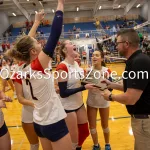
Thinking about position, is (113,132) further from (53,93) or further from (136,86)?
(53,93)

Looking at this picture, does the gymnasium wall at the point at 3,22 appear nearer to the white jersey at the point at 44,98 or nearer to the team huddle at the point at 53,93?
the team huddle at the point at 53,93

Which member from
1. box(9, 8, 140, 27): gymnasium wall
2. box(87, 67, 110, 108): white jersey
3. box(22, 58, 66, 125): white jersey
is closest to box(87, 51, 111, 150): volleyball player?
box(87, 67, 110, 108): white jersey

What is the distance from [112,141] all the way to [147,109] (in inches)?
79.2

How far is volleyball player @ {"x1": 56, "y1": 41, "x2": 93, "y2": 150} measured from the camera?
8.82 feet

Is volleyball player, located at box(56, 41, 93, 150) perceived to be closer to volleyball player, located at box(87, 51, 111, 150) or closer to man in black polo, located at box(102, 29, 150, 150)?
volleyball player, located at box(87, 51, 111, 150)

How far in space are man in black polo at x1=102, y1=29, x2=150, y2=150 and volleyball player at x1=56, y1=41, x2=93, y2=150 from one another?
27.9 inches

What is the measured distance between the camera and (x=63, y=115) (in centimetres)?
185

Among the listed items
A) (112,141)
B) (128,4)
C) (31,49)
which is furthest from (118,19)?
(31,49)

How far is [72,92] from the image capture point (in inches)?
105

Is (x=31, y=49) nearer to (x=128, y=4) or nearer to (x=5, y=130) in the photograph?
(x=5, y=130)

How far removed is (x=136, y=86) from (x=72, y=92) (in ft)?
3.26

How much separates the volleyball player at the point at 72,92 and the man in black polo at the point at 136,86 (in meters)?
0.71

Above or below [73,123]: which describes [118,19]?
above

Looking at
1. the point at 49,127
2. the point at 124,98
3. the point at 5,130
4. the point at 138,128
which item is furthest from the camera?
the point at 5,130
